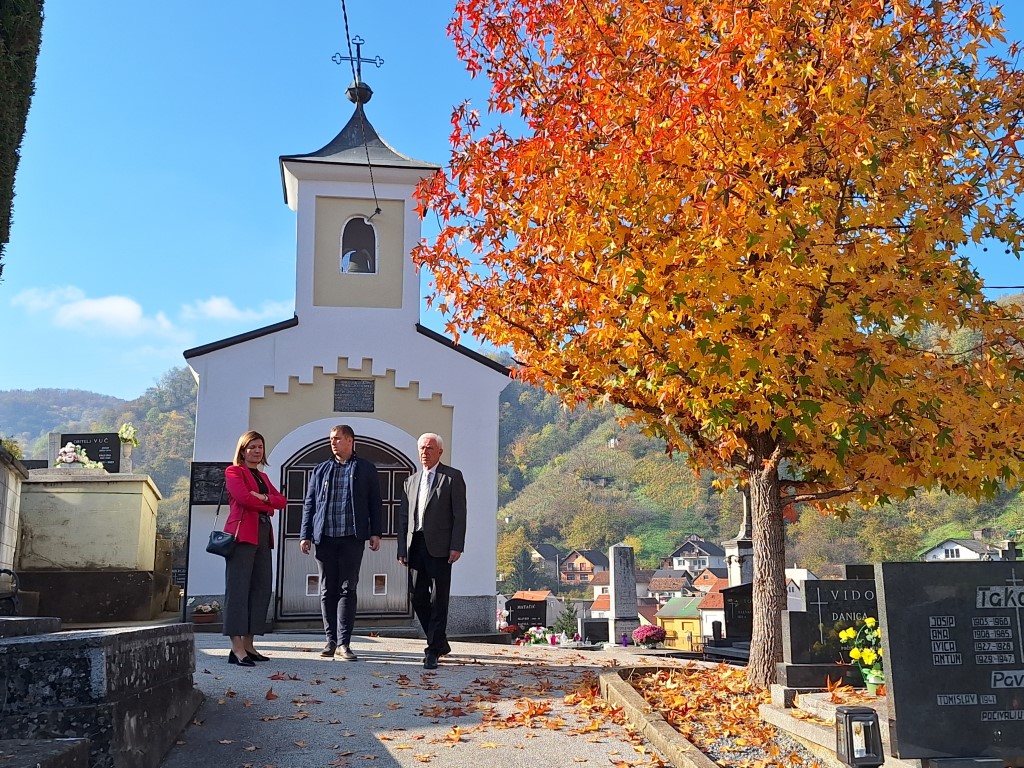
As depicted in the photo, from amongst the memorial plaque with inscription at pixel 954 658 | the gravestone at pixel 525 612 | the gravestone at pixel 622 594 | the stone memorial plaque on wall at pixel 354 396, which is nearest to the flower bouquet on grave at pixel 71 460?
the stone memorial plaque on wall at pixel 354 396

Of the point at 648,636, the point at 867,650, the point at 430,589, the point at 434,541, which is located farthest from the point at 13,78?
the point at 648,636

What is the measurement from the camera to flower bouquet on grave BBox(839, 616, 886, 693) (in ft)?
20.0

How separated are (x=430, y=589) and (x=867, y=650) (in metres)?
3.65

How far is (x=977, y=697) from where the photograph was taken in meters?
4.88

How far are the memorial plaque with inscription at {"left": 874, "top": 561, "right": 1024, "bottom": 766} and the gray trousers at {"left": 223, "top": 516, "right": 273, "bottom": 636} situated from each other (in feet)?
15.5

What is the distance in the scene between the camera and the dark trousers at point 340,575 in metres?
8.23

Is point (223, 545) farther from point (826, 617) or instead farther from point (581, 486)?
point (581, 486)

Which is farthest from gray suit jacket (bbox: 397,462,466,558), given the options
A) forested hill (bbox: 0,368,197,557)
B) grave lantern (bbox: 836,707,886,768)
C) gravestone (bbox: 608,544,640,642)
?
forested hill (bbox: 0,368,197,557)

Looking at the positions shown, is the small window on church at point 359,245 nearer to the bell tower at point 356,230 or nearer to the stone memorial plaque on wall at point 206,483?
the bell tower at point 356,230

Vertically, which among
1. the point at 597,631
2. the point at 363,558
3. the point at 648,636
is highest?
the point at 363,558

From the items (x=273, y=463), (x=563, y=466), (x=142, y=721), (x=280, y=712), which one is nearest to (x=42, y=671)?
(x=142, y=721)

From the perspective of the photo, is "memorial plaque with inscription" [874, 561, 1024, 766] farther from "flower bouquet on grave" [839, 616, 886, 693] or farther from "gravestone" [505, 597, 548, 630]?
"gravestone" [505, 597, 548, 630]

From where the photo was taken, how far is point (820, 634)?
21.6 ft

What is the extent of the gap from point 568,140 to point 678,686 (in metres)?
4.18
